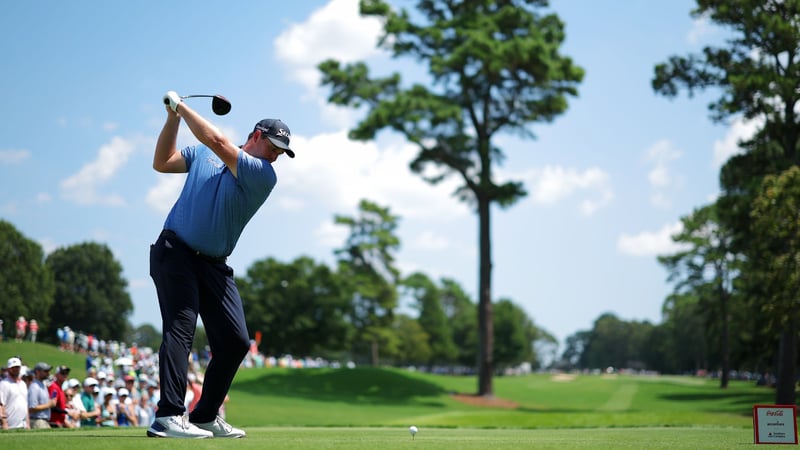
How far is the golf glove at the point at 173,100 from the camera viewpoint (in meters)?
6.71

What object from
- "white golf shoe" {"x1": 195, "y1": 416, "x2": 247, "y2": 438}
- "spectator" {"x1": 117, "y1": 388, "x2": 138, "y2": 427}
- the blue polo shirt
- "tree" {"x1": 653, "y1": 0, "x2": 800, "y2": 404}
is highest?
"tree" {"x1": 653, "y1": 0, "x2": 800, "y2": 404}

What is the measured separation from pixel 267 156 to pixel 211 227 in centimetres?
75

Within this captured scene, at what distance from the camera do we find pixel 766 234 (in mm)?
28391

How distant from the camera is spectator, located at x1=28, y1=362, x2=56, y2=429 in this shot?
642 inches

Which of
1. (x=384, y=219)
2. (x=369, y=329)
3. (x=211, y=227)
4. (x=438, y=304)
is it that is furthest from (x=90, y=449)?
(x=438, y=304)

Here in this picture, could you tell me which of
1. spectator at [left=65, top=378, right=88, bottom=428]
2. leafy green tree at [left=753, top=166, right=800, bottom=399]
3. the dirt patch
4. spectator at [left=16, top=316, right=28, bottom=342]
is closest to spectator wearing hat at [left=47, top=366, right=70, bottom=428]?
spectator at [left=65, top=378, right=88, bottom=428]

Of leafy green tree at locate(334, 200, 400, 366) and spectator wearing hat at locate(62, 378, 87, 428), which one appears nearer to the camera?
spectator wearing hat at locate(62, 378, 87, 428)

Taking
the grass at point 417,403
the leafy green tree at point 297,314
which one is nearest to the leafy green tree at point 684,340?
the leafy green tree at point 297,314

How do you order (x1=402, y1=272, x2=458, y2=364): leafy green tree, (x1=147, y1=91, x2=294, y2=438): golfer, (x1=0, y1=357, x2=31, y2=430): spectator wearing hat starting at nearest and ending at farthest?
(x1=147, y1=91, x2=294, y2=438): golfer → (x1=0, y1=357, x2=31, y2=430): spectator wearing hat → (x1=402, y1=272, x2=458, y2=364): leafy green tree

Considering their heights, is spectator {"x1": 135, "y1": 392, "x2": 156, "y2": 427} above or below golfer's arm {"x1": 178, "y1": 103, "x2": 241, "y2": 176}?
below

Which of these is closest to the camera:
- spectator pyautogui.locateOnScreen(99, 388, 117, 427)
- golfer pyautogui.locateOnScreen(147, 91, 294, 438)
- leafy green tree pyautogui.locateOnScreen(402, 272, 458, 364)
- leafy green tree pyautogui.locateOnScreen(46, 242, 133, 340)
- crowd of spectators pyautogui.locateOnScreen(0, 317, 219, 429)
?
golfer pyautogui.locateOnScreen(147, 91, 294, 438)

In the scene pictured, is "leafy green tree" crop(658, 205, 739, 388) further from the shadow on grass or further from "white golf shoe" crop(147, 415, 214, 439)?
"white golf shoe" crop(147, 415, 214, 439)

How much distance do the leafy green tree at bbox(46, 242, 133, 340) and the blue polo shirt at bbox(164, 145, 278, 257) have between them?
49584 millimetres

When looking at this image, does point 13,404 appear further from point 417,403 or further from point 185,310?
point 417,403
